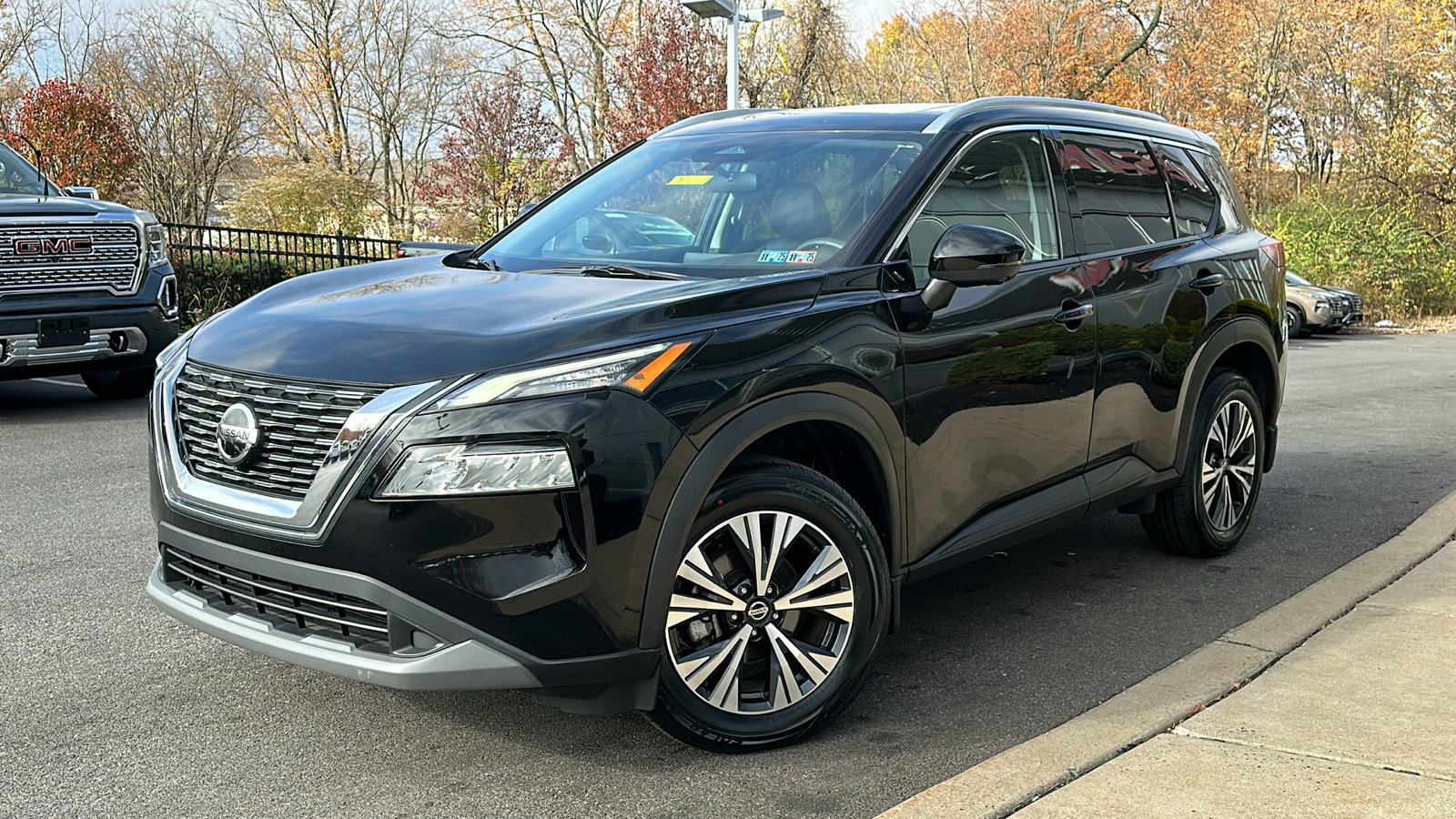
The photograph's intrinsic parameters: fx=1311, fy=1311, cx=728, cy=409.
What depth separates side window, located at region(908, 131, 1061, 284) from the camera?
14.0 ft

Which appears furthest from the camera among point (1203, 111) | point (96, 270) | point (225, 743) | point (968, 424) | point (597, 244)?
point (1203, 111)

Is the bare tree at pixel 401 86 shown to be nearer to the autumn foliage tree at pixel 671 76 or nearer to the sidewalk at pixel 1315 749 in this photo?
the autumn foliage tree at pixel 671 76

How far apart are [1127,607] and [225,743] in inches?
130

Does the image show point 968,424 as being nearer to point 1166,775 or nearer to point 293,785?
point 1166,775

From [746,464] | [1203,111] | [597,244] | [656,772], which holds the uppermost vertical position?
[1203,111]

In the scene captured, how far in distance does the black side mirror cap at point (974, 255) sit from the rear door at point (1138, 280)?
870mm

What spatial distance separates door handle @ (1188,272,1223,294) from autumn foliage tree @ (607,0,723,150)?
1905 centimetres

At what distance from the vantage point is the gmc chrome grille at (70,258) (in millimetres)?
8969

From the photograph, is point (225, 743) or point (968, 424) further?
point (968, 424)

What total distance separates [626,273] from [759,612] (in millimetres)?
1179

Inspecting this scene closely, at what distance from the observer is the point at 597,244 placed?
→ 4574 millimetres

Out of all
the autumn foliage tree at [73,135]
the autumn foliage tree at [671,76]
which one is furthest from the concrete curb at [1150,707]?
the autumn foliage tree at [73,135]

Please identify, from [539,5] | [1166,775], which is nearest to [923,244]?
[1166,775]

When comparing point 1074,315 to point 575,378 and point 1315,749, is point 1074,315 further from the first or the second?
point 575,378
